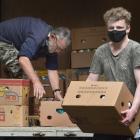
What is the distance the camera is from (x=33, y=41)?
5102 mm

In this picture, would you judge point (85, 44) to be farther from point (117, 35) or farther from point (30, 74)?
point (117, 35)

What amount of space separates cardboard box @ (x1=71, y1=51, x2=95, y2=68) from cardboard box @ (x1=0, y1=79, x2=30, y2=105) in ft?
5.52

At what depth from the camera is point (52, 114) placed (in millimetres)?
5223

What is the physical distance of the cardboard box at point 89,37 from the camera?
685 cm

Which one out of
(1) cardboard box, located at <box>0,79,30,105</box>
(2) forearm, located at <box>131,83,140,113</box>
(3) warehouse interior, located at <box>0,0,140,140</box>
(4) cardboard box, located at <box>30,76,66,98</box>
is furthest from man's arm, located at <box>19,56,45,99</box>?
(3) warehouse interior, located at <box>0,0,140,140</box>

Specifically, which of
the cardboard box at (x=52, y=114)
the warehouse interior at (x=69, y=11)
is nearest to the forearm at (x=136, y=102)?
the cardboard box at (x=52, y=114)

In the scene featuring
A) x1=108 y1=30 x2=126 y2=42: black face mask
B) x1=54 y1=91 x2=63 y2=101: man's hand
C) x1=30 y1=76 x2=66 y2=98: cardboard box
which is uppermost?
x1=108 y1=30 x2=126 y2=42: black face mask

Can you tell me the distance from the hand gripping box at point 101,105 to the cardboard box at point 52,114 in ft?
3.57

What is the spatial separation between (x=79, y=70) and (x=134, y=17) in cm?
141

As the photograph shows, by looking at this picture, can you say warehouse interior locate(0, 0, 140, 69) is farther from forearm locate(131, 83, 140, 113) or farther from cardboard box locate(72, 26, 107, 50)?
forearm locate(131, 83, 140, 113)

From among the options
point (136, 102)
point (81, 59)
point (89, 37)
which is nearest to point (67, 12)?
point (89, 37)

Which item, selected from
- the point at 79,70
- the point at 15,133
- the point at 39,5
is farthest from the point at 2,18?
the point at 15,133

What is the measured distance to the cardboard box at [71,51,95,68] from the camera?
6.75m

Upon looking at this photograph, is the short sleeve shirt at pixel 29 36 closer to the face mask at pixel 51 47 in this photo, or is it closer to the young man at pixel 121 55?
the face mask at pixel 51 47
